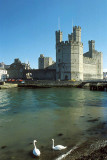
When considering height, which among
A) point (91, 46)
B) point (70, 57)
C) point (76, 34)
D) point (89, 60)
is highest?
point (76, 34)

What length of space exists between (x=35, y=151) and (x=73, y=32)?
49.9 m

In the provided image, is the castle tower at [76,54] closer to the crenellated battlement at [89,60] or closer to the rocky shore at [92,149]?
the crenellated battlement at [89,60]

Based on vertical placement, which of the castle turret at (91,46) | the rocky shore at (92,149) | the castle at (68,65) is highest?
the castle turret at (91,46)

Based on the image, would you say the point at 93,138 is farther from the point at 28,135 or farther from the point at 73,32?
the point at 73,32

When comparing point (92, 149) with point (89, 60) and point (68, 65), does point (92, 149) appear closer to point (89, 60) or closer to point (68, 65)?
point (68, 65)

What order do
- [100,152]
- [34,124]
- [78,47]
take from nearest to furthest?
[100,152] < [34,124] < [78,47]

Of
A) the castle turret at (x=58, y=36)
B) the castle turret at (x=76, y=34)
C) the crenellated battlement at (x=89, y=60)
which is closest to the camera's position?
the castle turret at (x=76, y=34)

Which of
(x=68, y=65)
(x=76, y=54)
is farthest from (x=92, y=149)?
(x=76, y=54)

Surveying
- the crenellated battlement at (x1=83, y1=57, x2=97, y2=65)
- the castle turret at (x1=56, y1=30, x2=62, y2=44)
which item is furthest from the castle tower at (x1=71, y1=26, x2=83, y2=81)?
the crenellated battlement at (x1=83, y1=57, x2=97, y2=65)

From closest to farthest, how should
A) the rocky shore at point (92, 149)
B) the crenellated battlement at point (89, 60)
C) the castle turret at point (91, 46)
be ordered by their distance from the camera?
the rocky shore at point (92, 149) → the crenellated battlement at point (89, 60) → the castle turret at point (91, 46)

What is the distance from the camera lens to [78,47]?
4934 cm

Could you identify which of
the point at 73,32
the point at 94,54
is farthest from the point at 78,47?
the point at 94,54

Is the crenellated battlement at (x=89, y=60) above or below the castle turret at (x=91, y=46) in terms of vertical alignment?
Answer: below

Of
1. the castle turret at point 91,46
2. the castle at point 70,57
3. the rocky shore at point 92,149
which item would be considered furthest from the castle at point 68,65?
the rocky shore at point 92,149
